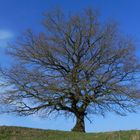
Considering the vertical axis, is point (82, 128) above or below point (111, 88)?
below

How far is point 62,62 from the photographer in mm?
33781

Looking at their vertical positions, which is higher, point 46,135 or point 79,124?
point 79,124

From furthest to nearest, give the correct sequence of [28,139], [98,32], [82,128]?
1. [98,32]
2. [82,128]
3. [28,139]

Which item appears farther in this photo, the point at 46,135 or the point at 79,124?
the point at 79,124

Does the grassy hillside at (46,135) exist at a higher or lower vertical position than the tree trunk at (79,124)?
lower

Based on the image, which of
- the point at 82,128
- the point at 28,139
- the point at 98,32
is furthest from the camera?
the point at 98,32

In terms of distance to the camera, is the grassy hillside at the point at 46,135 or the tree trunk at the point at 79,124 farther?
the tree trunk at the point at 79,124

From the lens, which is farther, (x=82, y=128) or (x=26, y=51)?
(x=26, y=51)

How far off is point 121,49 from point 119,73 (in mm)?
1638

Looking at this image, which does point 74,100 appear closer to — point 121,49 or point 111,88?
point 111,88

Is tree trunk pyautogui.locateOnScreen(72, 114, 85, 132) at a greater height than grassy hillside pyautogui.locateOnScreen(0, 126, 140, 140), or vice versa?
tree trunk pyautogui.locateOnScreen(72, 114, 85, 132)

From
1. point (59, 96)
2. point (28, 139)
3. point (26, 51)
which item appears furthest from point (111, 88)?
point (28, 139)

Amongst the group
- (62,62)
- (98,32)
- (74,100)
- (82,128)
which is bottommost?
(82,128)

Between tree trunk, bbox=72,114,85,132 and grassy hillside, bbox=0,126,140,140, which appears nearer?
grassy hillside, bbox=0,126,140,140
